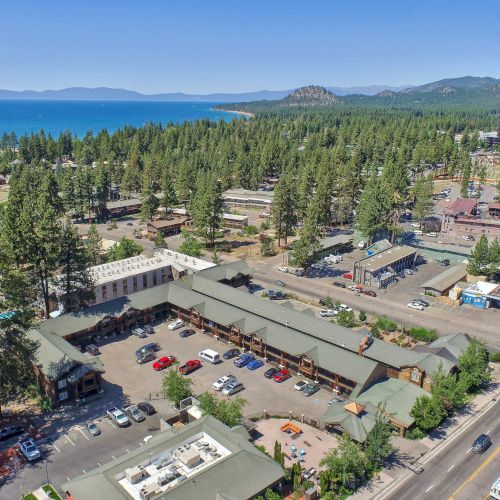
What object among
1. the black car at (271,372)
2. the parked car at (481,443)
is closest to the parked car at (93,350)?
the black car at (271,372)

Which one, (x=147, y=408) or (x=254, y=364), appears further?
(x=254, y=364)

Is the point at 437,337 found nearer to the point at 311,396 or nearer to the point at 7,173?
the point at 311,396

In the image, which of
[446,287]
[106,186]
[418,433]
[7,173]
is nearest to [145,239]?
[106,186]

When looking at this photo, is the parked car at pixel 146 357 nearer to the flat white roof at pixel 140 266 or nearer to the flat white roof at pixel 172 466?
the flat white roof at pixel 140 266

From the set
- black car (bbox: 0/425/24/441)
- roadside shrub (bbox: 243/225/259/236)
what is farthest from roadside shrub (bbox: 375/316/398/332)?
roadside shrub (bbox: 243/225/259/236)

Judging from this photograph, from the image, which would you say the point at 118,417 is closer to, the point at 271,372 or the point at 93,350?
the point at 93,350

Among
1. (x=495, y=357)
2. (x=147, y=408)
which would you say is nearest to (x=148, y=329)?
(x=147, y=408)

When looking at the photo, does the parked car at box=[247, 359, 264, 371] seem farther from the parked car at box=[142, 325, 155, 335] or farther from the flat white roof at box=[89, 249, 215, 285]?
the flat white roof at box=[89, 249, 215, 285]
